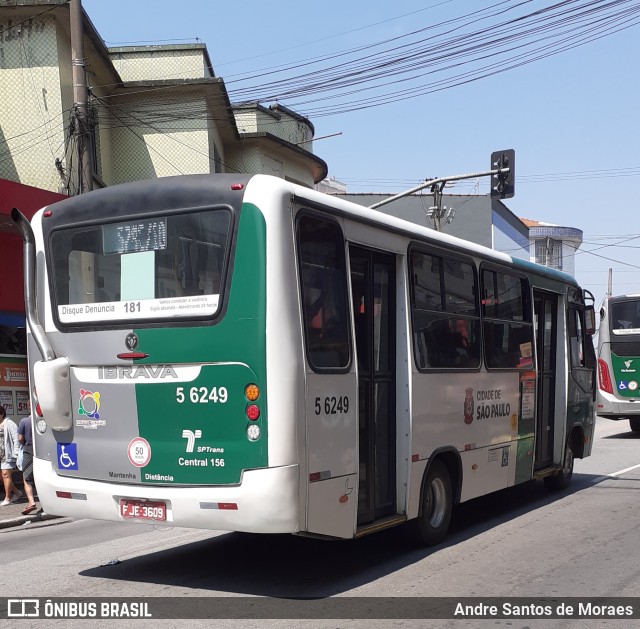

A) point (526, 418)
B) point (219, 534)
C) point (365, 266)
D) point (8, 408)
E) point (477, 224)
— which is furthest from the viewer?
point (477, 224)

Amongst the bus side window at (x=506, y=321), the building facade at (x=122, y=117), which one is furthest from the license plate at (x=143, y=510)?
the building facade at (x=122, y=117)

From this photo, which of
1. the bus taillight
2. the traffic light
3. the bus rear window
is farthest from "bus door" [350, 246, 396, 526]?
the bus taillight

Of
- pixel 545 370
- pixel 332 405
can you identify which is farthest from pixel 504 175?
pixel 332 405

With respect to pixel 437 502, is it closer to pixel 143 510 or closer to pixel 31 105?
pixel 143 510

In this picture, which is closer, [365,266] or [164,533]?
[365,266]

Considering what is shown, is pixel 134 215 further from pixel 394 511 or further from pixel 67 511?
pixel 394 511

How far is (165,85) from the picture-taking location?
946 inches

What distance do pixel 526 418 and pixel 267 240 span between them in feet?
18.6

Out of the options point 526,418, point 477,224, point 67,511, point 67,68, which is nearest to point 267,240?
point 67,511

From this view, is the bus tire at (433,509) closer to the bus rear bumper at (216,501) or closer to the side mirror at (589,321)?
the bus rear bumper at (216,501)

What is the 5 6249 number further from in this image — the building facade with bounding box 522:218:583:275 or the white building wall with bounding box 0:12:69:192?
the building facade with bounding box 522:218:583:275

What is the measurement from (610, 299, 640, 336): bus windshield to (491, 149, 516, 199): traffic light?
17.3 ft

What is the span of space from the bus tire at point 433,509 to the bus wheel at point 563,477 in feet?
12.9

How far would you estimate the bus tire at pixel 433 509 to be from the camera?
8477mm
